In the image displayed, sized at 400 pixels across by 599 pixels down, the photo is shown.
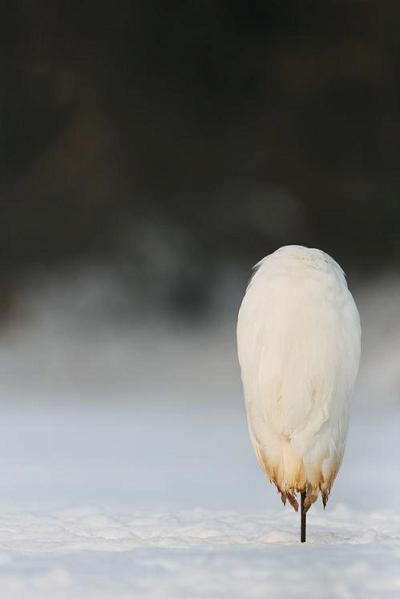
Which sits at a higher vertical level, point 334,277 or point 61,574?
point 334,277

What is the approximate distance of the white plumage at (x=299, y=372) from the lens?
11.8 feet

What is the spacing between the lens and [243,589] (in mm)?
2838

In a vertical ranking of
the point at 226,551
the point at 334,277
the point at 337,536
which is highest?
the point at 334,277

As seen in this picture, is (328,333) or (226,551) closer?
(226,551)

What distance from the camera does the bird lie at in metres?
3.58

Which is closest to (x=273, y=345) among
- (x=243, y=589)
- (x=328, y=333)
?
(x=328, y=333)

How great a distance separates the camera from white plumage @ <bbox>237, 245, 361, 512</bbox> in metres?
3.58

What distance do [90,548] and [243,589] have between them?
0.79 meters

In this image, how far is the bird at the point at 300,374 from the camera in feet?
11.8

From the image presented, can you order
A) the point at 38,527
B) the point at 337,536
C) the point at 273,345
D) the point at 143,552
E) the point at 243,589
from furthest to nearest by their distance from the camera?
the point at 38,527 < the point at 337,536 < the point at 273,345 < the point at 143,552 < the point at 243,589

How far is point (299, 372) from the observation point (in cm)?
357

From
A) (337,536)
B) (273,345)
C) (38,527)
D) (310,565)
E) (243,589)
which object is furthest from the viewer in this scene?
(38,527)

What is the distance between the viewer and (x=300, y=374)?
11.7ft

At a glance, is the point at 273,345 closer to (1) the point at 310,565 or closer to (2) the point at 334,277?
(2) the point at 334,277
